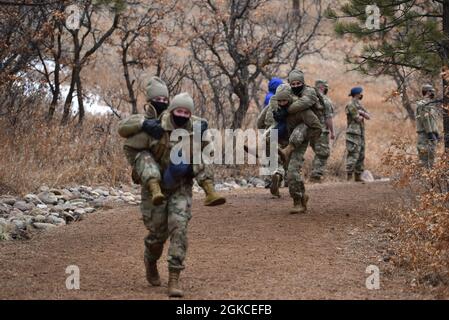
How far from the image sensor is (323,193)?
1392 cm

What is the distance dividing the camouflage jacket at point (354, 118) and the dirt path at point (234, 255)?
10.9 feet

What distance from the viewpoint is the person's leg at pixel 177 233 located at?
21.9 feet

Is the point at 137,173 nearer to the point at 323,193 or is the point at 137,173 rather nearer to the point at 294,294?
the point at 294,294

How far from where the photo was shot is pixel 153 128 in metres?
6.81

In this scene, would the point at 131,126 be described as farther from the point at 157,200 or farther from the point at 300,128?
the point at 300,128

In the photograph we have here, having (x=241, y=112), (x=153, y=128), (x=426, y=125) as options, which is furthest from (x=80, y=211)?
(x=241, y=112)

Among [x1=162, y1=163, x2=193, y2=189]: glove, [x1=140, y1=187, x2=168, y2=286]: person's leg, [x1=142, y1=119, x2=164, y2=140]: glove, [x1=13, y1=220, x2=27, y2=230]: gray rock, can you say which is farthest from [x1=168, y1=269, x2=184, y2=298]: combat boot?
[x1=13, y1=220, x2=27, y2=230]: gray rock

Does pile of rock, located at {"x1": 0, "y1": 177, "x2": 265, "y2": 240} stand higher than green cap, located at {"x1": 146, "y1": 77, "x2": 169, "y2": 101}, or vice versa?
green cap, located at {"x1": 146, "y1": 77, "x2": 169, "y2": 101}

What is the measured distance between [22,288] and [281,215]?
4839 millimetres

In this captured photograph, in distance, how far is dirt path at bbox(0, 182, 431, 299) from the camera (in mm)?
7012

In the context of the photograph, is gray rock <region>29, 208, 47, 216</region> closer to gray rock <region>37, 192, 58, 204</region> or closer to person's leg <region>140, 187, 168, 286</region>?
gray rock <region>37, 192, 58, 204</region>

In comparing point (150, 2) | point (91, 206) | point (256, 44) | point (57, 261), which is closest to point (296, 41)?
point (256, 44)

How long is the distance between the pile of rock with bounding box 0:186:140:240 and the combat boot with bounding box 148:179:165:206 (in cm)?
406

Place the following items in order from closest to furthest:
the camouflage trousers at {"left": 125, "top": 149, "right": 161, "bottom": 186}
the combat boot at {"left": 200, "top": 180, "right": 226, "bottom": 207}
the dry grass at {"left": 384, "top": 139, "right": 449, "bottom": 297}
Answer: the combat boot at {"left": 200, "top": 180, "right": 226, "bottom": 207}, the camouflage trousers at {"left": 125, "top": 149, "right": 161, "bottom": 186}, the dry grass at {"left": 384, "top": 139, "right": 449, "bottom": 297}
